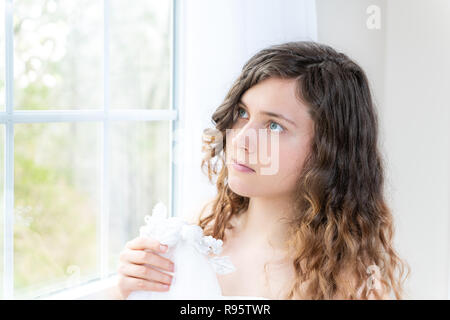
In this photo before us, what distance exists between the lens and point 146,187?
105cm

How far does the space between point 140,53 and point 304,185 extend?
417 mm

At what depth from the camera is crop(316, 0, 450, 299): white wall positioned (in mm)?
946

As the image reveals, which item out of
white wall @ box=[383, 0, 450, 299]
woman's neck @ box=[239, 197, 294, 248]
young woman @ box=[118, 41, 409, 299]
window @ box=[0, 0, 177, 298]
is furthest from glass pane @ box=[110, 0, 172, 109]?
white wall @ box=[383, 0, 450, 299]

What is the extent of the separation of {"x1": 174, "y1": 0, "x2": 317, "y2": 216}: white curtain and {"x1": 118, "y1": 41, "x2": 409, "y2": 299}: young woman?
0.25 feet

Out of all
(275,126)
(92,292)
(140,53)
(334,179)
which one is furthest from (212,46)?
(92,292)

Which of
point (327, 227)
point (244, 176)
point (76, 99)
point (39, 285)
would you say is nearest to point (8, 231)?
point (39, 285)

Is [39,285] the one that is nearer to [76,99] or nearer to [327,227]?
[76,99]

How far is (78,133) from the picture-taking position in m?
0.97

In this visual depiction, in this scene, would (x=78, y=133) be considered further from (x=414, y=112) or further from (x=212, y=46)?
(x=414, y=112)

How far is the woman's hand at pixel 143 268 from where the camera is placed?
0.87 m

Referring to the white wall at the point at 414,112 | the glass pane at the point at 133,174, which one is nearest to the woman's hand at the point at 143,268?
the glass pane at the point at 133,174

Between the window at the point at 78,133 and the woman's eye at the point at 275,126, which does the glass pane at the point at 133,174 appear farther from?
the woman's eye at the point at 275,126

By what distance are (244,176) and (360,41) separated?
334 millimetres
